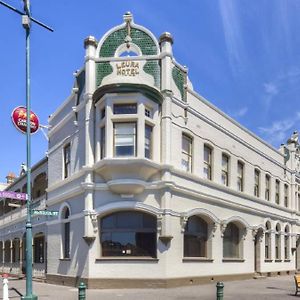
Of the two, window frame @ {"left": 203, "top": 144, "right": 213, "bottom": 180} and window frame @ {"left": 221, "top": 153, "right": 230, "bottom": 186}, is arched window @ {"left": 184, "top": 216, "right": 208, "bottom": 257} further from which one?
window frame @ {"left": 221, "top": 153, "right": 230, "bottom": 186}

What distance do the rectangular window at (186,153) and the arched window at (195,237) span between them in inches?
101

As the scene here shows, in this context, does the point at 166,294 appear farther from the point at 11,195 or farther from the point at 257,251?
the point at 257,251

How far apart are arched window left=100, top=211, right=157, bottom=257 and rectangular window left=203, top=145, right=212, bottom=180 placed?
5475mm

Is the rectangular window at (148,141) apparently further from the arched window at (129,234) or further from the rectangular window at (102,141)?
the arched window at (129,234)

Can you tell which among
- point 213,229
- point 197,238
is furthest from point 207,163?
point 197,238

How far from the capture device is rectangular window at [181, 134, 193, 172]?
A: 22734 mm

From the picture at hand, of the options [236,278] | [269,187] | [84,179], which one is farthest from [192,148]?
[269,187]

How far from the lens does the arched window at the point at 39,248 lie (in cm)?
Result: 2867

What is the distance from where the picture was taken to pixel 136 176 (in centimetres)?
2009

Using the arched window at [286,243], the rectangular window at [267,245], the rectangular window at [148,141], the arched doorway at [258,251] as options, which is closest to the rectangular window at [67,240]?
the rectangular window at [148,141]

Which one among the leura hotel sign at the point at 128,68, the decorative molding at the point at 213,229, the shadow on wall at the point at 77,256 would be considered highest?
the leura hotel sign at the point at 128,68

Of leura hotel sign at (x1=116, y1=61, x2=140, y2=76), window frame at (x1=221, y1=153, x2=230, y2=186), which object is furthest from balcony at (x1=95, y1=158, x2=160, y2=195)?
window frame at (x1=221, y1=153, x2=230, y2=186)

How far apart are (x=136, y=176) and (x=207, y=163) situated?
6226 mm

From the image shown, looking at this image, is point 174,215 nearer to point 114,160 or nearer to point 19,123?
point 114,160
